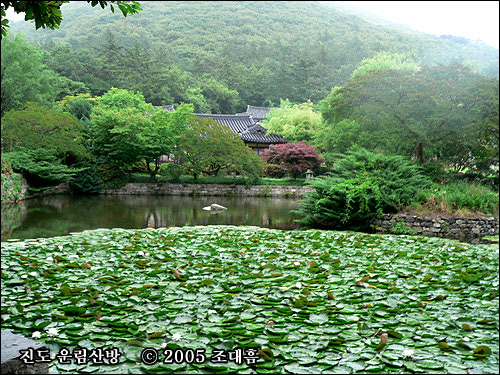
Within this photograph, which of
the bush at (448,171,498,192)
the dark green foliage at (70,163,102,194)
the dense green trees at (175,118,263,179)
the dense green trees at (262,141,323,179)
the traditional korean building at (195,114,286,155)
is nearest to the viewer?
the bush at (448,171,498,192)

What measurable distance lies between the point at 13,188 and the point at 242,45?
36.5 meters

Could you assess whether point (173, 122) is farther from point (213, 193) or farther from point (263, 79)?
point (263, 79)

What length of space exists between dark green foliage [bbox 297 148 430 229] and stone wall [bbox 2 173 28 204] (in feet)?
25.0

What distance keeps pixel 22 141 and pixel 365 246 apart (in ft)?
37.0

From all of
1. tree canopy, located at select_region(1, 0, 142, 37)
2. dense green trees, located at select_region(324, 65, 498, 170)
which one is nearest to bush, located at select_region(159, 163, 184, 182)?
dense green trees, located at select_region(324, 65, 498, 170)

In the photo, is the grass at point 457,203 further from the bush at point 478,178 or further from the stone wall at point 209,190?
the stone wall at point 209,190

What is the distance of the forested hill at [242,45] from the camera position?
25938 mm

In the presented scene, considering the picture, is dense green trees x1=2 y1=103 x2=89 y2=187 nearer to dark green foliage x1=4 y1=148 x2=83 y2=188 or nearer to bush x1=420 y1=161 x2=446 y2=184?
dark green foliage x1=4 y1=148 x2=83 y2=188

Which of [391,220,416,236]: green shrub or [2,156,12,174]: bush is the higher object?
[2,156,12,174]: bush

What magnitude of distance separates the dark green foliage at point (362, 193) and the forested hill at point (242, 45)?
1773 centimetres

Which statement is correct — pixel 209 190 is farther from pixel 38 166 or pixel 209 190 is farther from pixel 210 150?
pixel 38 166

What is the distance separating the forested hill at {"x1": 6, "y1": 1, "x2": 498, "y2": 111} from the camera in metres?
25.9

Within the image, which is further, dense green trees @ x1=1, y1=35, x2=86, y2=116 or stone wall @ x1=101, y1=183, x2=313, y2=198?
stone wall @ x1=101, y1=183, x2=313, y2=198

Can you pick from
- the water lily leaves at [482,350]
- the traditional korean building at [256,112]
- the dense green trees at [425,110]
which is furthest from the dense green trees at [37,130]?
the traditional korean building at [256,112]
